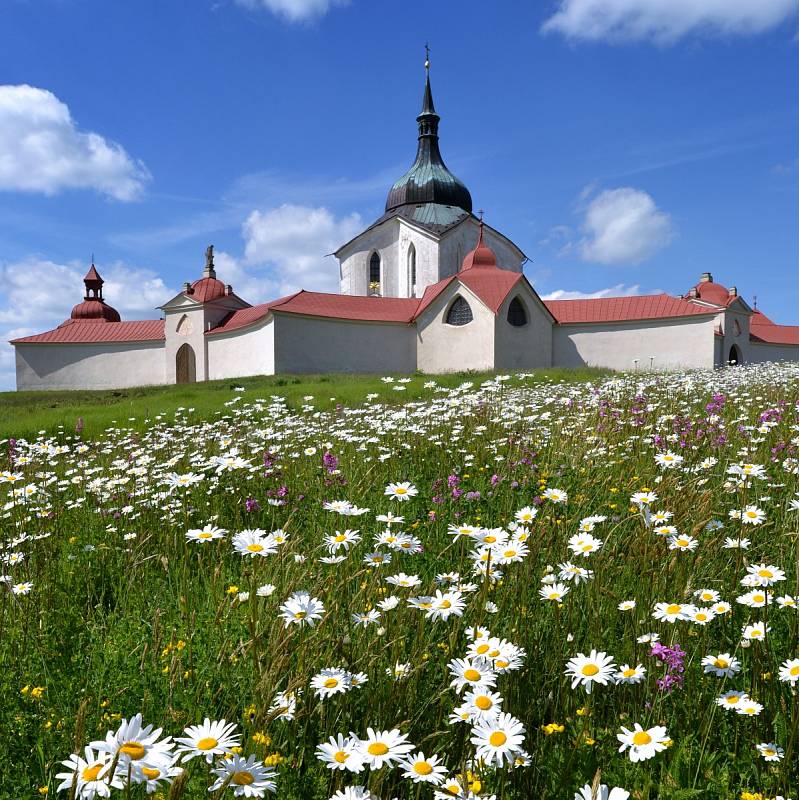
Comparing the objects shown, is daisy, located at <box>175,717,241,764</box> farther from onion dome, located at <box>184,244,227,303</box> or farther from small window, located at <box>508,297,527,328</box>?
onion dome, located at <box>184,244,227,303</box>

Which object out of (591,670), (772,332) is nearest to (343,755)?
(591,670)

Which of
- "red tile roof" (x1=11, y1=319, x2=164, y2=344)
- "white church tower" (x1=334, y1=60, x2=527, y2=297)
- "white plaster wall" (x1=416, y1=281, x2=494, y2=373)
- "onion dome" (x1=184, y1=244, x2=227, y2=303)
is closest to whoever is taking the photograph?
"white plaster wall" (x1=416, y1=281, x2=494, y2=373)

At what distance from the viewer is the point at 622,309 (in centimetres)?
3244

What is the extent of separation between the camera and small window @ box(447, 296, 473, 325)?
30.1 metres

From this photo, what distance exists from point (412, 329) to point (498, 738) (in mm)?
30940

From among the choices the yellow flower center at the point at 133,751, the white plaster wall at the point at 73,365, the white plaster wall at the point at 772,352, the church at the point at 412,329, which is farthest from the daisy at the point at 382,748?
the white plaster wall at the point at 772,352

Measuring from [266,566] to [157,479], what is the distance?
2537mm

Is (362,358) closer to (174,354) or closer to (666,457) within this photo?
(174,354)

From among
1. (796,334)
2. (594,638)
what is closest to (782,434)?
(594,638)

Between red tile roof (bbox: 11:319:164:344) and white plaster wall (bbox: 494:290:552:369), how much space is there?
21.3m

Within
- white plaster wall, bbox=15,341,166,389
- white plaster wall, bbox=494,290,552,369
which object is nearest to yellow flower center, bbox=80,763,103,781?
white plaster wall, bbox=494,290,552,369

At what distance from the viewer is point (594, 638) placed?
2234 millimetres

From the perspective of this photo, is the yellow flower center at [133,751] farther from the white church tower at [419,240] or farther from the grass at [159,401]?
the white church tower at [419,240]

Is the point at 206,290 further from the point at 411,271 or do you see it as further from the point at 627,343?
the point at 627,343
